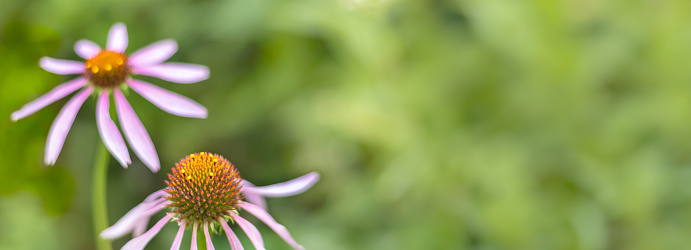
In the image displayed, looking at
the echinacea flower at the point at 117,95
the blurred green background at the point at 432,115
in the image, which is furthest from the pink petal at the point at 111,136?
the blurred green background at the point at 432,115

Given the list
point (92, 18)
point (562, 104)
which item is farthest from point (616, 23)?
point (92, 18)

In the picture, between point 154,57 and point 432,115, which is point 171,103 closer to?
point 154,57

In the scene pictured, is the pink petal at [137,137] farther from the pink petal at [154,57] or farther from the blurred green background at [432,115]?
the blurred green background at [432,115]

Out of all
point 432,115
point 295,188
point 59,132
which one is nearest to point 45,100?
point 59,132

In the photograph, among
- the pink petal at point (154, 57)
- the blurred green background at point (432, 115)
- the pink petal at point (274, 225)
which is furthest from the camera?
the blurred green background at point (432, 115)

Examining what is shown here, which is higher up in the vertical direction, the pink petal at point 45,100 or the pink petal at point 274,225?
the pink petal at point 45,100

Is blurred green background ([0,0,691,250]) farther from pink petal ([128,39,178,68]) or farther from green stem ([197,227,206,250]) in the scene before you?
green stem ([197,227,206,250])
